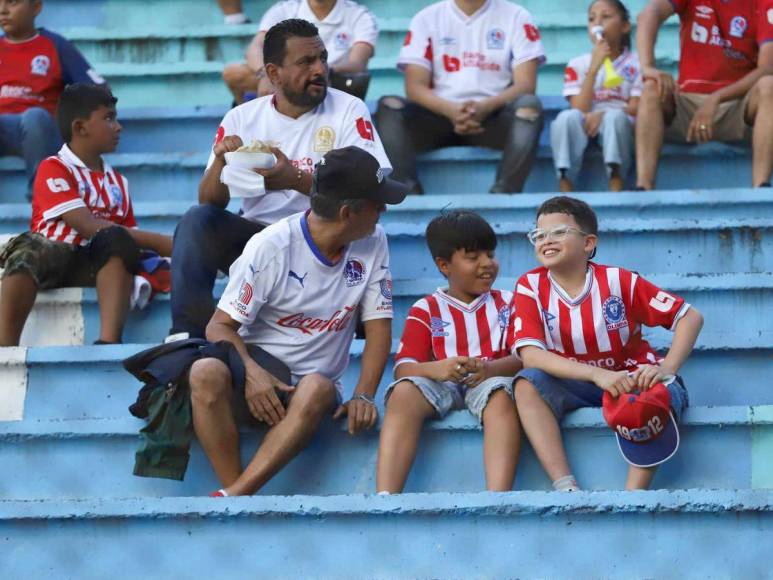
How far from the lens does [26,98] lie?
19.8ft

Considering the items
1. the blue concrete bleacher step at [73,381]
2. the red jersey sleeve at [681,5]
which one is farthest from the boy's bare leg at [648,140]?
the blue concrete bleacher step at [73,381]

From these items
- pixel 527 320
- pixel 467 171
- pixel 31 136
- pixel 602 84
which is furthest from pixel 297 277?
pixel 602 84

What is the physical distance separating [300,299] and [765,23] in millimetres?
2549

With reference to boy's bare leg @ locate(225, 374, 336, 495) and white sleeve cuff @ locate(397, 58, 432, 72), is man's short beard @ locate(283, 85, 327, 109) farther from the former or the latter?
boy's bare leg @ locate(225, 374, 336, 495)

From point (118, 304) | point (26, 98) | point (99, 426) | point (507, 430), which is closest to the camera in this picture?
point (507, 430)

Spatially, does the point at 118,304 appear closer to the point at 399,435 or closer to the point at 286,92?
the point at 286,92

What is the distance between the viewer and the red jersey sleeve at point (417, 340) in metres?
4.06

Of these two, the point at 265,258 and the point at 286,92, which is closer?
the point at 265,258

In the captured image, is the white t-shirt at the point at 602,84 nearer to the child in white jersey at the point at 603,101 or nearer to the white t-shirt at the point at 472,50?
the child in white jersey at the point at 603,101

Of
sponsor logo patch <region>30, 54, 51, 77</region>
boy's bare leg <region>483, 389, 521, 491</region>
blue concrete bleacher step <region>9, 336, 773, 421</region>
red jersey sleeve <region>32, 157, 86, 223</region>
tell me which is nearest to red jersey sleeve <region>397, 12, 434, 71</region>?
sponsor logo patch <region>30, 54, 51, 77</region>

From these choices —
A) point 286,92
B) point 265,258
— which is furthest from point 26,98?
point 265,258

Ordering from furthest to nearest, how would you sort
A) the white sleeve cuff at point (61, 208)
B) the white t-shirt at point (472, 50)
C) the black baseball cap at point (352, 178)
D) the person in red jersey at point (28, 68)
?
the person in red jersey at point (28, 68) < the white t-shirt at point (472, 50) < the white sleeve cuff at point (61, 208) < the black baseball cap at point (352, 178)

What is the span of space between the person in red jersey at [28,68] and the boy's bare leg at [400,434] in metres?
2.61

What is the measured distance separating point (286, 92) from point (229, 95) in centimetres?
194
